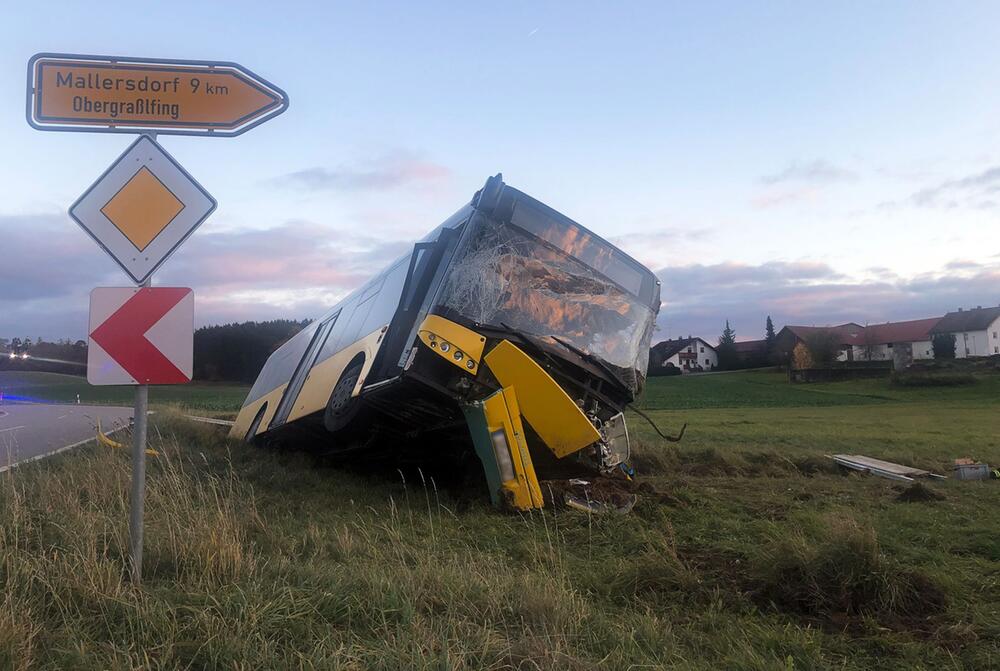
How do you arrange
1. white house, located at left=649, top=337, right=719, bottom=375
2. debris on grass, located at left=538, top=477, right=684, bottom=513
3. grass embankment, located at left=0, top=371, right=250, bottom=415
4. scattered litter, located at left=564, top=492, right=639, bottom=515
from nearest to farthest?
scattered litter, located at left=564, top=492, right=639, bottom=515, debris on grass, located at left=538, top=477, right=684, bottom=513, grass embankment, located at left=0, top=371, right=250, bottom=415, white house, located at left=649, top=337, right=719, bottom=375

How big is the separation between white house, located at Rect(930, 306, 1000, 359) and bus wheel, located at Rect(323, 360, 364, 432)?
99.9 metres

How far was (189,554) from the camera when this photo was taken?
4219 mm

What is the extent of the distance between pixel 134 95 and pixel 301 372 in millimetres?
6900

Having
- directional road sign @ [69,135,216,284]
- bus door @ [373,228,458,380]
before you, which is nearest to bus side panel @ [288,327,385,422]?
bus door @ [373,228,458,380]

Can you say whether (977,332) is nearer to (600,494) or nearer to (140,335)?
(600,494)

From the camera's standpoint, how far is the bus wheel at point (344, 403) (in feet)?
23.3

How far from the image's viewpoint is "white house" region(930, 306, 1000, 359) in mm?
90438

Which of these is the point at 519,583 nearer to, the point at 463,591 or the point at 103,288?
the point at 463,591

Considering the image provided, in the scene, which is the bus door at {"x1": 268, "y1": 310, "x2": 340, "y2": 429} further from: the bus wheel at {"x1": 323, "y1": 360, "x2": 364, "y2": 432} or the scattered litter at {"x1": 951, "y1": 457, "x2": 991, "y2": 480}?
the scattered litter at {"x1": 951, "y1": 457, "x2": 991, "y2": 480}

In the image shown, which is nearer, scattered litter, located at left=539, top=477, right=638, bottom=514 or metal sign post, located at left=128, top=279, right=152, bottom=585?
metal sign post, located at left=128, top=279, right=152, bottom=585

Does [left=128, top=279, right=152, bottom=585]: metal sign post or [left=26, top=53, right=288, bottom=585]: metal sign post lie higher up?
[left=26, top=53, right=288, bottom=585]: metal sign post

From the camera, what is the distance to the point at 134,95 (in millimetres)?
4426

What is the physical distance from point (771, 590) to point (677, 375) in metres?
82.0

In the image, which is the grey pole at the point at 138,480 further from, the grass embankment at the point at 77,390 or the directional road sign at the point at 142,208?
the grass embankment at the point at 77,390
